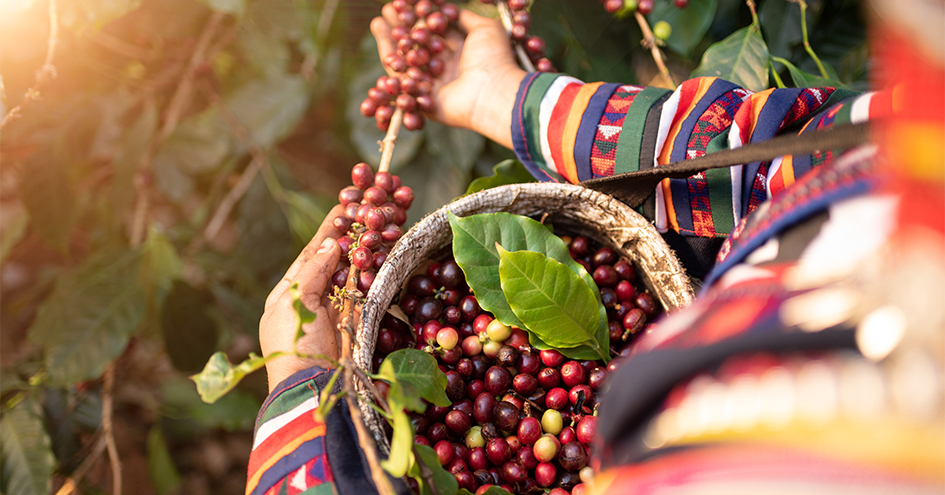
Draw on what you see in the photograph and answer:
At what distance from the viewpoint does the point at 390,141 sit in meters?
0.79

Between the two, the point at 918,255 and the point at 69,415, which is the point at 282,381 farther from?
the point at 69,415

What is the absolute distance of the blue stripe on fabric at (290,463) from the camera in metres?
0.46

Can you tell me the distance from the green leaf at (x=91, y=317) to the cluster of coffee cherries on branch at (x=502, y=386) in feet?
2.36

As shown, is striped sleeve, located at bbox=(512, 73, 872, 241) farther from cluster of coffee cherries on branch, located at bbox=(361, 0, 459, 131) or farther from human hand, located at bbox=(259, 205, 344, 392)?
human hand, located at bbox=(259, 205, 344, 392)

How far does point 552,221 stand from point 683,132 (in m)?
0.23

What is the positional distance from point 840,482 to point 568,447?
42 cm

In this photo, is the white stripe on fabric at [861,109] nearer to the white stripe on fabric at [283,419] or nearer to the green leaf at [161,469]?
the white stripe on fabric at [283,419]

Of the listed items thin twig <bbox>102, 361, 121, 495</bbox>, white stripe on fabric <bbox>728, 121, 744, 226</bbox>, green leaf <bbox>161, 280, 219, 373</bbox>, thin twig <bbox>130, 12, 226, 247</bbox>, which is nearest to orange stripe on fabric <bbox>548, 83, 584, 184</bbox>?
white stripe on fabric <bbox>728, 121, 744, 226</bbox>

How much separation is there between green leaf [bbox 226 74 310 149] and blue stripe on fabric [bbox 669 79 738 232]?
919 millimetres

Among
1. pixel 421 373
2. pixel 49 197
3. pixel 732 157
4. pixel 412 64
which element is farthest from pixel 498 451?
pixel 49 197

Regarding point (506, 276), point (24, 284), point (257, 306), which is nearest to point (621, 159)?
point (506, 276)

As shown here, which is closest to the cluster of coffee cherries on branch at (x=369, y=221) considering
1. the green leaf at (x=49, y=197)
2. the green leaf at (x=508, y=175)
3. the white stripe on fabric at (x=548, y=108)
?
the green leaf at (x=508, y=175)

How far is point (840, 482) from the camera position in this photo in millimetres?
234

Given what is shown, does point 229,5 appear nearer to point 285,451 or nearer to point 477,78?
point 477,78
